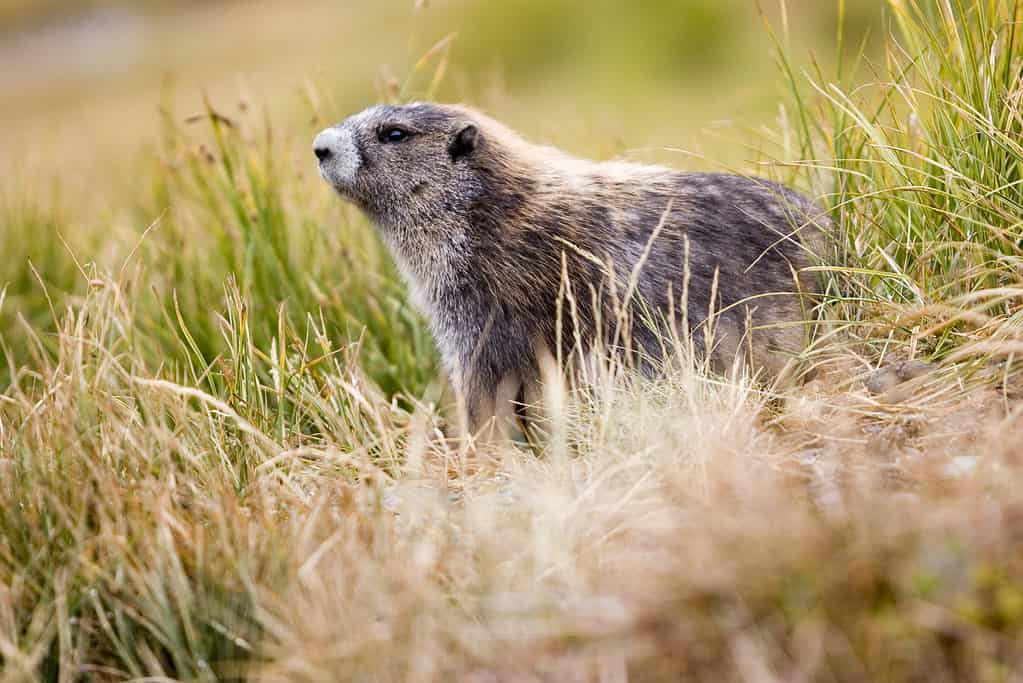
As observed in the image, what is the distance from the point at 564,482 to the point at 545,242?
4.96 feet

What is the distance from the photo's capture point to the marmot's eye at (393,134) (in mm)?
4574

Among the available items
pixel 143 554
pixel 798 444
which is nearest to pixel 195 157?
pixel 143 554

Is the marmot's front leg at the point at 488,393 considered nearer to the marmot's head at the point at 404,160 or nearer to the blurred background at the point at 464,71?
the marmot's head at the point at 404,160

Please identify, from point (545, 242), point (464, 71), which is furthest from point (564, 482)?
point (464, 71)

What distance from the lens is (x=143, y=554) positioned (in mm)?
2688

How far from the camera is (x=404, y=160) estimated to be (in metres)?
4.53

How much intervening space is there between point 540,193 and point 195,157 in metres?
2.05

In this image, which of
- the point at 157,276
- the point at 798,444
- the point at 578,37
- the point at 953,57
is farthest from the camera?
the point at 578,37

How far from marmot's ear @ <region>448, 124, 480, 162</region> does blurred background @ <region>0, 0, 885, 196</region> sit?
0.85 m

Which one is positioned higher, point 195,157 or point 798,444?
point 195,157

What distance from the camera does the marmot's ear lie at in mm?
4445

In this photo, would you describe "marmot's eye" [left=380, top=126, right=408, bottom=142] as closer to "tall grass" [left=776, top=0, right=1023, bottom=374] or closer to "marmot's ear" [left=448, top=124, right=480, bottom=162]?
"marmot's ear" [left=448, top=124, right=480, bottom=162]

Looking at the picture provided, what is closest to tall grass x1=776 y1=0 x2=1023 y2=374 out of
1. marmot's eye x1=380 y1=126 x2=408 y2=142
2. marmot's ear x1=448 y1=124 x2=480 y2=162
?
marmot's ear x1=448 y1=124 x2=480 y2=162

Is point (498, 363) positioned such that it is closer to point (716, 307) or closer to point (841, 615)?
point (716, 307)
